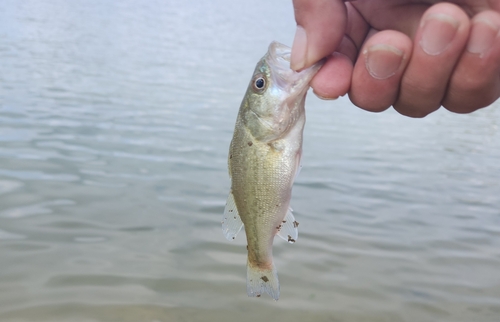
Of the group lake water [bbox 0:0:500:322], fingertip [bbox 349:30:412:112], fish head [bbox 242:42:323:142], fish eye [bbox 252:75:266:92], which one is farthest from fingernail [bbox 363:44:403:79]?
lake water [bbox 0:0:500:322]

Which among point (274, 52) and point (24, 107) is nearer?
point (274, 52)

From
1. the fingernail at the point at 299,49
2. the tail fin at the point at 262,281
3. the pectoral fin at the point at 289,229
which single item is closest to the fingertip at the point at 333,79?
the fingernail at the point at 299,49

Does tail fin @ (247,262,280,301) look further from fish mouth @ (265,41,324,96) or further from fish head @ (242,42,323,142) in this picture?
fish mouth @ (265,41,324,96)

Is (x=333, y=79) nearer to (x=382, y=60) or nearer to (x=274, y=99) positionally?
(x=382, y=60)

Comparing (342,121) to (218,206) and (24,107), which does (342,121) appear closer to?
(218,206)

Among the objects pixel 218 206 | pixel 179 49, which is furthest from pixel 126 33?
pixel 218 206

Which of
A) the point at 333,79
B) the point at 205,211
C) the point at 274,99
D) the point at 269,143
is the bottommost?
the point at 205,211

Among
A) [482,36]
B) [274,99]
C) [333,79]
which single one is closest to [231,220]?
[274,99]
